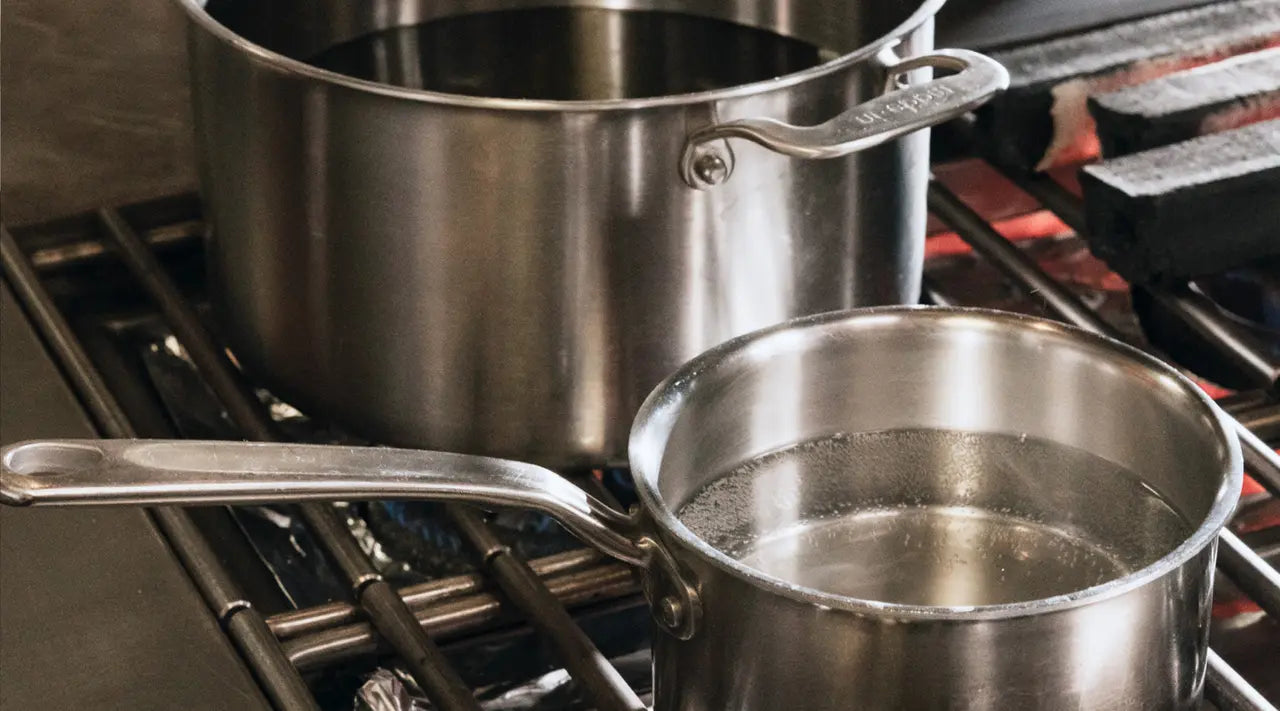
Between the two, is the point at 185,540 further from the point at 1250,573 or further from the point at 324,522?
the point at 1250,573

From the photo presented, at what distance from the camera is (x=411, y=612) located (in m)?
0.61

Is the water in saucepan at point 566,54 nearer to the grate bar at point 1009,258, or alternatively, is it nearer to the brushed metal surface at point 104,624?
the grate bar at point 1009,258

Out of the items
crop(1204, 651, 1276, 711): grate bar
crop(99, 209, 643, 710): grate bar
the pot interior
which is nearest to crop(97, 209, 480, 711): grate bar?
crop(99, 209, 643, 710): grate bar

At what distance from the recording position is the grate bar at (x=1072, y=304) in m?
0.58

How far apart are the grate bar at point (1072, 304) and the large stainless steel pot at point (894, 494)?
0.17 ft

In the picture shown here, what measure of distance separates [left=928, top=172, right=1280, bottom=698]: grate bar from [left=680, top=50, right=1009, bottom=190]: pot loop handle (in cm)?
9

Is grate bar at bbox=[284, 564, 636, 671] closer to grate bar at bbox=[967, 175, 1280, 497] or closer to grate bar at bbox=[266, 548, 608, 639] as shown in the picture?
grate bar at bbox=[266, 548, 608, 639]

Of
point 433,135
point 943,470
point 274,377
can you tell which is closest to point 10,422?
point 274,377

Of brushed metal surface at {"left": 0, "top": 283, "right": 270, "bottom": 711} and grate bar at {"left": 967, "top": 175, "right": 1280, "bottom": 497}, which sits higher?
grate bar at {"left": 967, "top": 175, "right": 1280, "bottom": 497}

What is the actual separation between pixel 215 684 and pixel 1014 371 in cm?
27

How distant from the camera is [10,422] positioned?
722mm

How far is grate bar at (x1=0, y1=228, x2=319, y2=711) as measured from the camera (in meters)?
0.57

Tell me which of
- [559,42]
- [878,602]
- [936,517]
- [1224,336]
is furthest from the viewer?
[559,42]

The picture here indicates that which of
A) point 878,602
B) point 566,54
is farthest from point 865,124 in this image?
point 566,54
